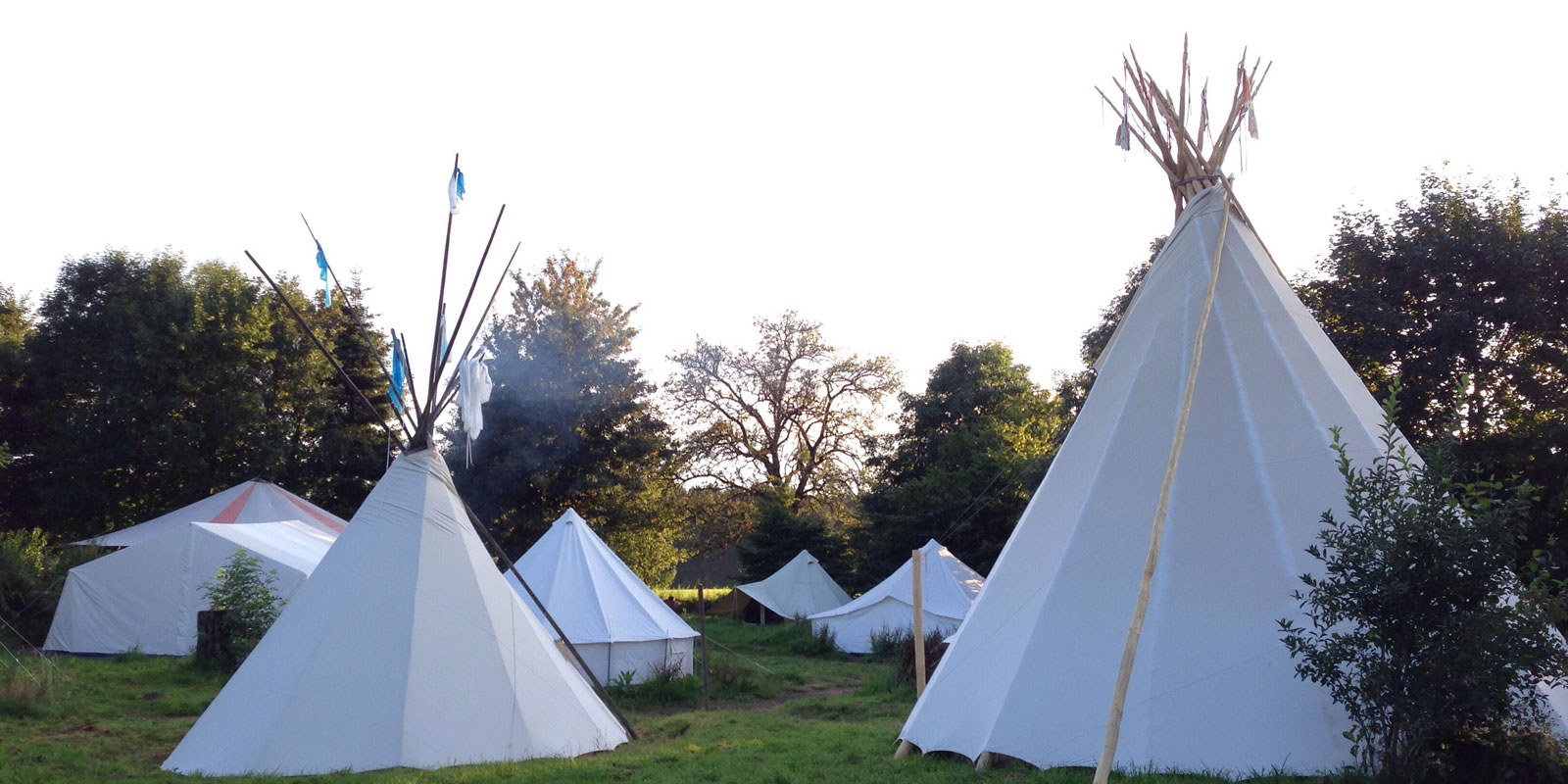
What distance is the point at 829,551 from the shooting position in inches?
1094

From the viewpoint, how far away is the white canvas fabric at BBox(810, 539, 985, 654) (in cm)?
1834

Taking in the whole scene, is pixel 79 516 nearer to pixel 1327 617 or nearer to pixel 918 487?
pixel 918 487

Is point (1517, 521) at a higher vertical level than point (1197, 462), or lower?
lower

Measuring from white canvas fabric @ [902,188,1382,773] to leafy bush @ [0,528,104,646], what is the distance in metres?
15.1

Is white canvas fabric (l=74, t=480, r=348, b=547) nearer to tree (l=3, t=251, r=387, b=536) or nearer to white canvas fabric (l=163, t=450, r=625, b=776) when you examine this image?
tree (l=3, t=251, r=387, b=536)

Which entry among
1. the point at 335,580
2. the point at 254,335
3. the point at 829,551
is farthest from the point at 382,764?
the point at 829,551

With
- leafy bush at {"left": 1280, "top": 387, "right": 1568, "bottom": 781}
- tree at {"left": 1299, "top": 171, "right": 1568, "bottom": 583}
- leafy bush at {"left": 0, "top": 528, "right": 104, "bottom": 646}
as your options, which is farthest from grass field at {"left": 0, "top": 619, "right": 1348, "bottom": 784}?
tree at {"left": 1299, "top": 171, "right": 1568, "bottom": 583}

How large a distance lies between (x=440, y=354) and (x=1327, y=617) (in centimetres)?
642

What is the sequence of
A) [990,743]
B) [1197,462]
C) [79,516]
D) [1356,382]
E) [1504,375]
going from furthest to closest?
[79,516] → [1504,375] → [1356,382] → [1197,462] → [990,743]

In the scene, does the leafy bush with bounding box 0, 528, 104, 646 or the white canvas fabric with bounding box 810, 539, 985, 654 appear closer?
the leafy bush with bounding box 0, 528, 104, 646

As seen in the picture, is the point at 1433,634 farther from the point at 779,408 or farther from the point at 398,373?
the point at 779,408

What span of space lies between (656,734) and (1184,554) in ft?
15.6

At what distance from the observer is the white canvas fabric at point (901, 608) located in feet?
60.2

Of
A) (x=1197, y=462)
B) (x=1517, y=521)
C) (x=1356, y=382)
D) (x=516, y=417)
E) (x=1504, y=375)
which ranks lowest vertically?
(x=1517, y=521)
